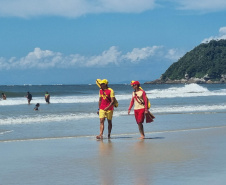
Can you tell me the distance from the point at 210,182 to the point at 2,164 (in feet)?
12.7

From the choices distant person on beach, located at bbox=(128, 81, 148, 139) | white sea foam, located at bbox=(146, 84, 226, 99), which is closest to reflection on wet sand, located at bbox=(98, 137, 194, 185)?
distant person on beach, located at bbox=(128, 81, 148, 139)

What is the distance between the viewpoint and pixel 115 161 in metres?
8.85

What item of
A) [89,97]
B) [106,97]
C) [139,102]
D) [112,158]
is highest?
[106,97]

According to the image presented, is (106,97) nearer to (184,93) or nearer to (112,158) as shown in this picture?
(112,158)

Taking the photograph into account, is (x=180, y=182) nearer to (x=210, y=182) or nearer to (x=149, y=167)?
(x=210, y=182)

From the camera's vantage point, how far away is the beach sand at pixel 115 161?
723 cm

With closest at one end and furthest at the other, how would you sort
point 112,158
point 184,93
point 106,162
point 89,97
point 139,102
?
point 106,162 < point 112,158 < point 139,102 < point 89,97 < point 184,93

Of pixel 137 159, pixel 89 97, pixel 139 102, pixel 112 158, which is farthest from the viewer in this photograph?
pixel 89 97

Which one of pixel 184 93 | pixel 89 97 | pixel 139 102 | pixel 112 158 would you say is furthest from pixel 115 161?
pixel 184 93

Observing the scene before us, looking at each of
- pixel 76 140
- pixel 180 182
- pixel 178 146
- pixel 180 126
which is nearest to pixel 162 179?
pixel 180 182

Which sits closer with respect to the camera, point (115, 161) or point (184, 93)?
point (115, 161)

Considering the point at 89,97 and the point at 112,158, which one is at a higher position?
the point at 112,158

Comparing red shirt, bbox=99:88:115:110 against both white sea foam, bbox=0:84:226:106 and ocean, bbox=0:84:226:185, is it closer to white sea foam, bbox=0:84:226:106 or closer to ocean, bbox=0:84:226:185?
ocean, bbox=0:84:226:185

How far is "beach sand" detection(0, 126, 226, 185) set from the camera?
723cm
